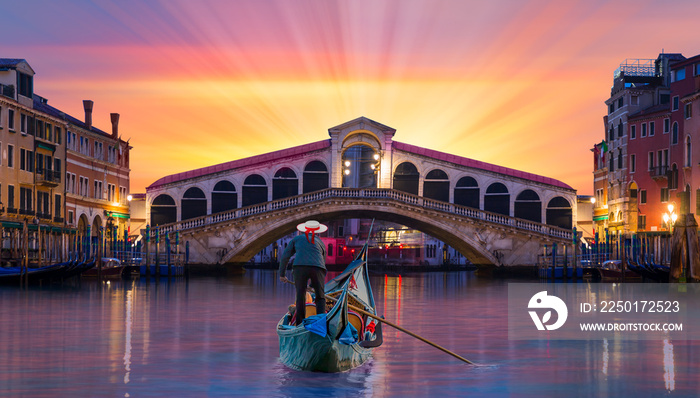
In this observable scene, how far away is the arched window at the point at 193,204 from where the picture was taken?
47250 millimetres

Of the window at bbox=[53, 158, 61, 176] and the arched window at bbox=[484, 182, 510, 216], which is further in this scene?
the arched window at bbox=[484, 182, 510, 216]

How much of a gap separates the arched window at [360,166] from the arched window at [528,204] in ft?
22.7

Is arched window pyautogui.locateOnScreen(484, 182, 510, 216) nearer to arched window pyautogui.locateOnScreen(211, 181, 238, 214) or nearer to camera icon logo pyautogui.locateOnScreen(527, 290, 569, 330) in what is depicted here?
A: arched window pyautogui.locateOnScreen(211, 181, 238, 214)

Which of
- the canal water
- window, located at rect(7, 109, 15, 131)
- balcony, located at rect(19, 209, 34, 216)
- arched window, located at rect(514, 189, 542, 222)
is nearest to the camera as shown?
the canal water

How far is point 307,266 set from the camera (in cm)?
1199

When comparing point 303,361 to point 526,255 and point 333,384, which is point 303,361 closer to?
point 333,384

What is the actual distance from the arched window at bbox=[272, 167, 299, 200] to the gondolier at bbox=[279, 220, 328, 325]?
35.0 m

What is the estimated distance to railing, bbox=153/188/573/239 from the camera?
44.7m

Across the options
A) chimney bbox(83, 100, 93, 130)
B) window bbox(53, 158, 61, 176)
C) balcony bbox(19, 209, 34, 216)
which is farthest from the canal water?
chimney bbox(83, 100, 93, 130)

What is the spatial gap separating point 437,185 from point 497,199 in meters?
2.95

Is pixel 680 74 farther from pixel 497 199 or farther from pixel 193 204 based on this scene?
pixel 193 204

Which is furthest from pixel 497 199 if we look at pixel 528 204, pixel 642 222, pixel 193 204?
pixel 193 204

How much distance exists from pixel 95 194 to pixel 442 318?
1282 inches

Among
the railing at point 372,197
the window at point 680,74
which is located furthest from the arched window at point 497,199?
the window at point 680,74
